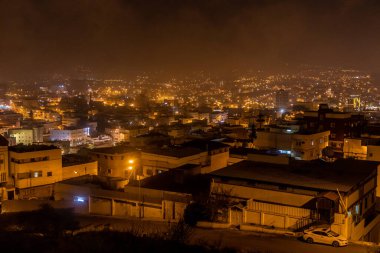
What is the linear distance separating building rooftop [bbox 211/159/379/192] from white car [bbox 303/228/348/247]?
4.29 feet

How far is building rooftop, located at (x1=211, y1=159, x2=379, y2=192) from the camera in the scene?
387 inches

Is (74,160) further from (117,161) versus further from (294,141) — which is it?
(294,141)

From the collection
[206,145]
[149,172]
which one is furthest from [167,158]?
[206,145]

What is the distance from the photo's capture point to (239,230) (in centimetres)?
912

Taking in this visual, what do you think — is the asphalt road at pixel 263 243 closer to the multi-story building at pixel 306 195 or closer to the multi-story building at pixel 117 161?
the multi-story building at pixel 306 195

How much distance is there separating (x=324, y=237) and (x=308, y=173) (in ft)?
9.40

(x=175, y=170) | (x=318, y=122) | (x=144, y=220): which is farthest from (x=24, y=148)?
(x=318, y=122)

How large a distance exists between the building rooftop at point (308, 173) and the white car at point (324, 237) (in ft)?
4.29

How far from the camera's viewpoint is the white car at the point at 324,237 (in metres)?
8.00

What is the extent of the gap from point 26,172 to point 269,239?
10.5 meters

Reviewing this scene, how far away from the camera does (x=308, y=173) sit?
1081 cm

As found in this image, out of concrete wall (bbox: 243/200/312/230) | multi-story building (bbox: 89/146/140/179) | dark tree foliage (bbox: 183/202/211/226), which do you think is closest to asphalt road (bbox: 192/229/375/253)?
dark tree foliage (bbox: 183/202/211/226)

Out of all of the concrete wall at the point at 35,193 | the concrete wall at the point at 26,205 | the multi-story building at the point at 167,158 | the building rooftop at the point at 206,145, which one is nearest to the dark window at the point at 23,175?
the concrete wall at the point at 35,193

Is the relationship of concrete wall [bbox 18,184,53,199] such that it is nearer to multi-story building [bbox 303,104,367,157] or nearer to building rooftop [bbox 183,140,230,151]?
building rooftop [bbox 183,140,230,151]
